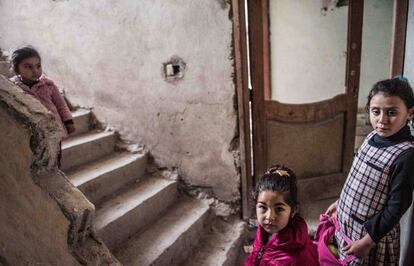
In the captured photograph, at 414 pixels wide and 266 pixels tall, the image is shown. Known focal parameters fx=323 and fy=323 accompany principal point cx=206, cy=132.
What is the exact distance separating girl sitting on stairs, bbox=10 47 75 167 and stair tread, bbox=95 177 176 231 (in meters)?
0.54

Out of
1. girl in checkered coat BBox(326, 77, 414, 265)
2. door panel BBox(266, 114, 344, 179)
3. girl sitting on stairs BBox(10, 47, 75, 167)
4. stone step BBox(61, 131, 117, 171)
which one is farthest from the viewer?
door panel BBox(266, 114, 344, 179)

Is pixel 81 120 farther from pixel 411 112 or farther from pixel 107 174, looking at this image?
pixel 411 112

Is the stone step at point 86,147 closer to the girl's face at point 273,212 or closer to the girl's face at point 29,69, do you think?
the girl's face at point 29,69

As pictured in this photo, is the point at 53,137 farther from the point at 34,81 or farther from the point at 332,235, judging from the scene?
the point at 332,235

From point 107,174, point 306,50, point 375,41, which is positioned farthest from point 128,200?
point 375,41

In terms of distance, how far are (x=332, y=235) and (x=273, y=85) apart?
13.0 feet

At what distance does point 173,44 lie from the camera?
2955mm

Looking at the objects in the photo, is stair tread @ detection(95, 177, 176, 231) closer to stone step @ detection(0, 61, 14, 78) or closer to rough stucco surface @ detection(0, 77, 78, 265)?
rough stucco surface @ detection(0, 77, 78, 265)

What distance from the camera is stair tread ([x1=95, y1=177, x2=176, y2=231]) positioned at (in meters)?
2.42

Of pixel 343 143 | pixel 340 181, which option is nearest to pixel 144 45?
pixel 343 143

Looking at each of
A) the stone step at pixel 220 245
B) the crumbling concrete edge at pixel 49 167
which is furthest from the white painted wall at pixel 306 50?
the crumbling concrete edge at pixel 49 167

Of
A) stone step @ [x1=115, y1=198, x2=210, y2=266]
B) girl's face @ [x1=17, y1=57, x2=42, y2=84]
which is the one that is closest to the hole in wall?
girl's face @ [x1=17, y1=57, x2=42, y2=84]

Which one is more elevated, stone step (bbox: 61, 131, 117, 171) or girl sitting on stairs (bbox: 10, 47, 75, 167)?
girl sitting on stairs (bbox: 10, 47, 75, 167)

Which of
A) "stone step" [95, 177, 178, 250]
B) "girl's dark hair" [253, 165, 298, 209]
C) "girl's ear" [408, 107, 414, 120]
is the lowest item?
"stone step" [95, 177, 178, 250]
